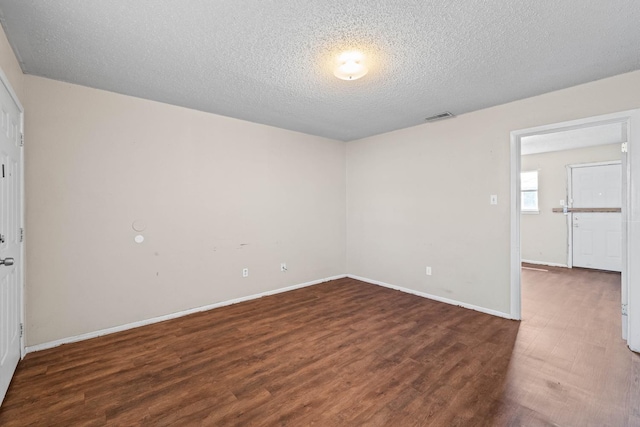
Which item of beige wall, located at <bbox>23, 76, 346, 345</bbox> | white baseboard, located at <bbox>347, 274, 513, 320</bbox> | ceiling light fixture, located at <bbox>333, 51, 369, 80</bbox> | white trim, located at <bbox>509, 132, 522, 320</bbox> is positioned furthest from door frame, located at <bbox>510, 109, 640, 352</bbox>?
beige wall, located at <bbox>23, 76, 346, 345</bbox>

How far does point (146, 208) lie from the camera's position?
309cm

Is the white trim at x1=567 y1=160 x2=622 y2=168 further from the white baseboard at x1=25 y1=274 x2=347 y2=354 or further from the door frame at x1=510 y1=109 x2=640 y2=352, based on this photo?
the white baseboard at x1=25 y1=274 x2=347 y2=354

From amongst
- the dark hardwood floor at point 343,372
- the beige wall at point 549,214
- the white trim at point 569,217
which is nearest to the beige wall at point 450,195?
the dark hardwood floor at point 343,372

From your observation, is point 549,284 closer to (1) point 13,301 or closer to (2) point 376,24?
(2) point 376,24

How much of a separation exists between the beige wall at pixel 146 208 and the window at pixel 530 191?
17.4ft

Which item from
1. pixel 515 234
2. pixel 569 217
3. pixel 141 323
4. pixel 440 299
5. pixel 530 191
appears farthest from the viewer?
pixel 530 191

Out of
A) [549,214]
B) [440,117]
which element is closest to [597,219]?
[549,214]

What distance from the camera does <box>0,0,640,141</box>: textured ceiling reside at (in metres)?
1.69

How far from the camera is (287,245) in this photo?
4.36 metres

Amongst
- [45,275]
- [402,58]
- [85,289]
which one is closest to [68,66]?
[45,275]

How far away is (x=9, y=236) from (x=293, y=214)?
9.94 ft

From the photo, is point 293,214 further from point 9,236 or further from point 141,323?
point 9,236

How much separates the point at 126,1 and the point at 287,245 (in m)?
3.29

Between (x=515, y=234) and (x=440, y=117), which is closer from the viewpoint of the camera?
(x=515, y=234)
